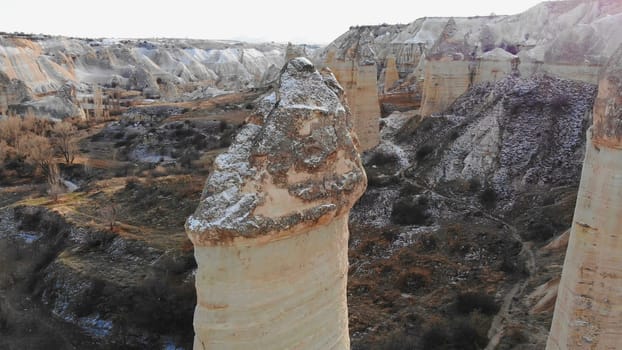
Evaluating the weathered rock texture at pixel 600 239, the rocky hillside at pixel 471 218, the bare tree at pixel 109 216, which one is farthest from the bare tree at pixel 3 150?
the weathered rock texture at pixel 600 239

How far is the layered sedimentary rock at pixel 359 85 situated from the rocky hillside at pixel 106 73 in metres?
25.6

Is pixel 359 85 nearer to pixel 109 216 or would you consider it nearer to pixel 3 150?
pixel 109 216

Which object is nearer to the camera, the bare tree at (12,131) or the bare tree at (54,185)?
the bare tree at (54,185)

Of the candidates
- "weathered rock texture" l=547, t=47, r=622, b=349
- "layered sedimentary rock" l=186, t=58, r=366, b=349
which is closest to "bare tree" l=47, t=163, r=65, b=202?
"layered sedimentary rock" l=186, t=58, r=366, b=349

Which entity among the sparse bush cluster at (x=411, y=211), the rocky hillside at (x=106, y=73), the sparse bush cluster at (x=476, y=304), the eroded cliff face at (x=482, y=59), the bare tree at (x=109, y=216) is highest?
the eroded cliff face at (x=482, y=59)

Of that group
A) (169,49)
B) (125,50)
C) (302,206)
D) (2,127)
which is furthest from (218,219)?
(169,49)

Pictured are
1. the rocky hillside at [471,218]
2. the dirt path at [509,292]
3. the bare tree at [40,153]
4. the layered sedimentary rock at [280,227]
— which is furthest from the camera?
the bare tree at [40,153]

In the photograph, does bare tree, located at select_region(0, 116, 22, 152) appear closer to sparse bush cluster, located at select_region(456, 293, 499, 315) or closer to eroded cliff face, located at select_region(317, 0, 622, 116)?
eroded cliff face, located at select_region(317, 0, 622, 116)

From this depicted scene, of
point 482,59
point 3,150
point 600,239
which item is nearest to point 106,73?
point 3,150

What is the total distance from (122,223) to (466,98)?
1302 centimetres

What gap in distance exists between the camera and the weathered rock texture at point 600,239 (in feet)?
16.0

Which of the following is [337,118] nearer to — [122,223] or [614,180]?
[614,180]

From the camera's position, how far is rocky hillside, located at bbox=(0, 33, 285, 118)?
3797 cm

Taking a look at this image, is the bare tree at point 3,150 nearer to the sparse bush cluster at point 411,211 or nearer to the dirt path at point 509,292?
the sparse bush cluster at point 411,211
